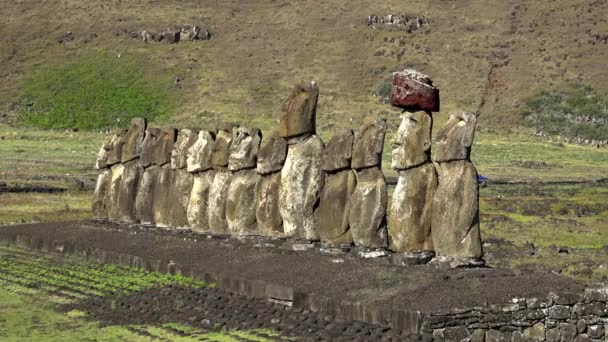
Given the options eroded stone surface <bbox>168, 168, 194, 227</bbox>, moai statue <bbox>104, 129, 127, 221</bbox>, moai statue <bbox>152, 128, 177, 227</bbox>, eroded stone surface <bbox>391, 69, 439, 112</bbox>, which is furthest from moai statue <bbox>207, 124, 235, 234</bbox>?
eroded stone surface <bbox>391, 69, 439, 112</bbox>

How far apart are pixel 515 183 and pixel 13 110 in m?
46.5

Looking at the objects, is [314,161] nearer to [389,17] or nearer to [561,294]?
[561,294]

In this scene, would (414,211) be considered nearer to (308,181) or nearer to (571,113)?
(308,181)

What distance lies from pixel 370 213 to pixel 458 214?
216 centimetres

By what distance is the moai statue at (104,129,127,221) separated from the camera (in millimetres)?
27062

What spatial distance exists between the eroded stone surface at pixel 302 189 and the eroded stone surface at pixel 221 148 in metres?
2.56

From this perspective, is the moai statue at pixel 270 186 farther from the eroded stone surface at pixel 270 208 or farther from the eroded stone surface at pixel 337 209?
the eroded stone surface at pixel 337 209

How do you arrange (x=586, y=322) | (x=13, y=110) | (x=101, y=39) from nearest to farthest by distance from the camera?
(x=586, y=322) < (x=13, y=110) < (x=101, y=39)

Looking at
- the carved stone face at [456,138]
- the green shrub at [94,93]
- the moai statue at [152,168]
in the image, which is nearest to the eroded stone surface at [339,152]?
the carved stone face at [456,138]

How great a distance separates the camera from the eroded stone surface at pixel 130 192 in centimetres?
2658

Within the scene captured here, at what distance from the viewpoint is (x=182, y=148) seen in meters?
25.1

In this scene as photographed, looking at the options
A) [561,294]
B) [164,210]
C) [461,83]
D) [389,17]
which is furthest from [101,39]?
[561,294]

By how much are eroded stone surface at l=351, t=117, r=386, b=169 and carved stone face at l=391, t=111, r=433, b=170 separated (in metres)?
0.74

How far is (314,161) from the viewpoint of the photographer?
21.1 meters
